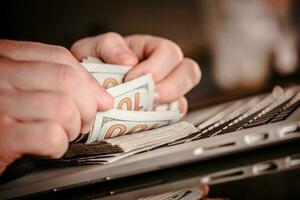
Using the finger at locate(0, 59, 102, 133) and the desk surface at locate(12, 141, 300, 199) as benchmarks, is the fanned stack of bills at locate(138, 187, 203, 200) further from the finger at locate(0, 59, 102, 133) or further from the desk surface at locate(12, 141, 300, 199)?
the finger at locate(0, 59, 102, 133)

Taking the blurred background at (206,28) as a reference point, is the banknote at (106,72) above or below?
below

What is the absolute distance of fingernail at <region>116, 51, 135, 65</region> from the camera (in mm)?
972

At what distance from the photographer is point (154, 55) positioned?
1.03 m

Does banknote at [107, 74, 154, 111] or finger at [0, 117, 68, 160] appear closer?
finger at [0, 117, 68, 160]

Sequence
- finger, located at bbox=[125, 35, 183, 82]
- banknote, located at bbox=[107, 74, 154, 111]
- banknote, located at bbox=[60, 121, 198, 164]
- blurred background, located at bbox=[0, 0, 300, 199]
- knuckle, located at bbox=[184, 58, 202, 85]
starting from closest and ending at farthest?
banknote, located at bbox=[60, 121, 198, 164], banknote, located at bbox=[107, 74, 154, 111], finger, located at bbox=[125, 35, 183, 82], knuckle, located at bbox=[184, 58, 202, 85], blurred background, located at bbox=[0, 0, 300, 199]

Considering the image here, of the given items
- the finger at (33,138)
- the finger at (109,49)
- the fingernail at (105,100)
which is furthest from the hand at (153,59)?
the finger at (33,138)

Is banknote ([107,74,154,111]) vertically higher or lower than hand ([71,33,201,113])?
lower

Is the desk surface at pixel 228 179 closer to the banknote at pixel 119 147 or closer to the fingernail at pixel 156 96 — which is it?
the banknote at pixel 119 147

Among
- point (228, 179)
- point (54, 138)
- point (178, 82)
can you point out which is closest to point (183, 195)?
point (228, 179)

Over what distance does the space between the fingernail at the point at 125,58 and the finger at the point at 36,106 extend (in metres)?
0.40

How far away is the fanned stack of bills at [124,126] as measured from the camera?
2.29ft

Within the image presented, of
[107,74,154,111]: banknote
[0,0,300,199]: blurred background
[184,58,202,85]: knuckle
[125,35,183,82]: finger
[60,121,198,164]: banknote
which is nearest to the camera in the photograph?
[60,121,198,164]: banknote

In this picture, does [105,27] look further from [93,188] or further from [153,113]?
[93,188]

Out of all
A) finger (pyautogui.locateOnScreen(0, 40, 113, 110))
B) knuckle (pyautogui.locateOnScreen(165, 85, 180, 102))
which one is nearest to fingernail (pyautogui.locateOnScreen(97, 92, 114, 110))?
finger (pyautogui.locateOnScreen(0, 40, 113, 110))
